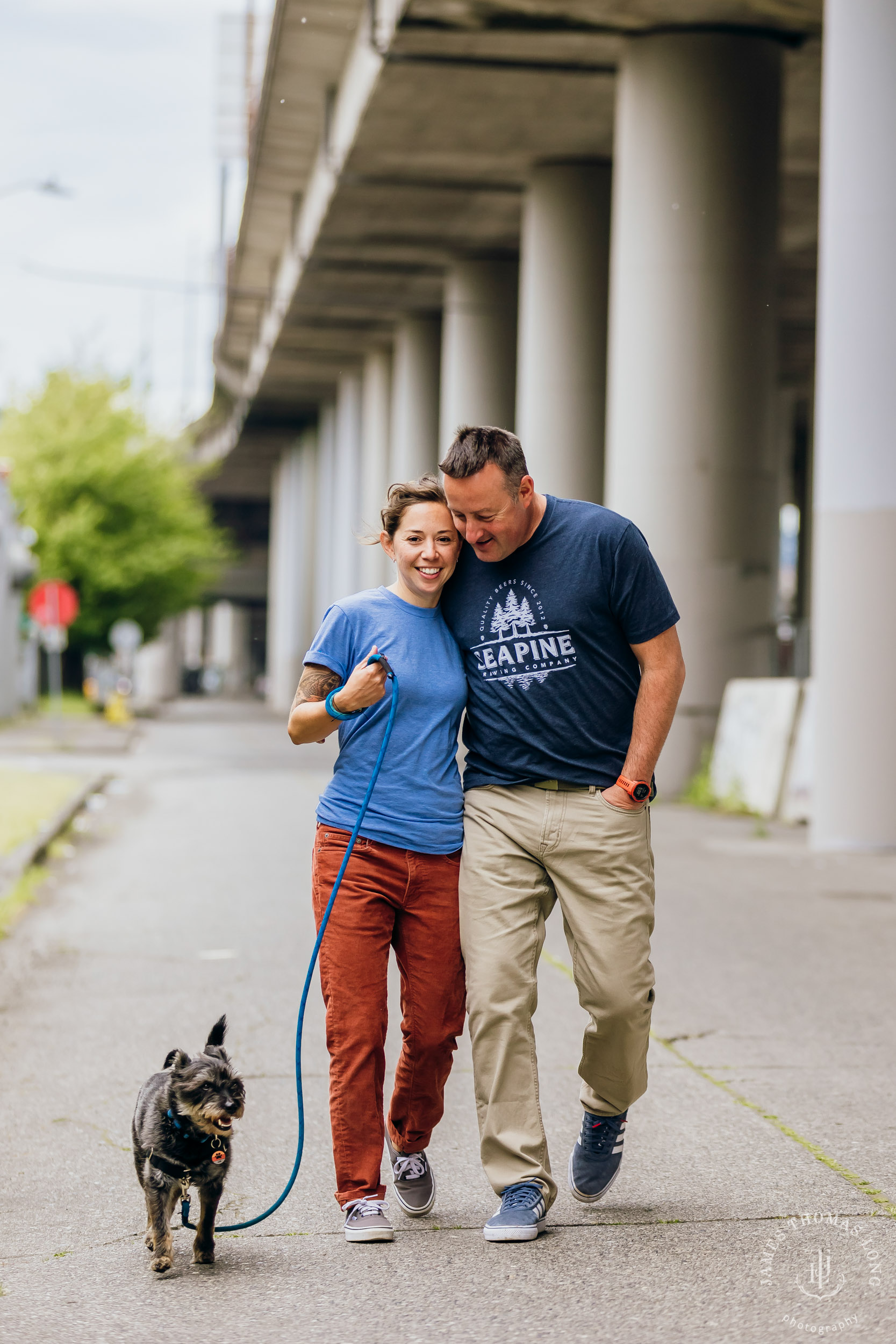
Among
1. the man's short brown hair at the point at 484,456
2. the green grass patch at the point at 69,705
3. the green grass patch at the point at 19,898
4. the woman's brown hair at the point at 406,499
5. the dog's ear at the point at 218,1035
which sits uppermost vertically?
the man's short brown hair at the point at 484,456

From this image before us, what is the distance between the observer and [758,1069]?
6.32 metres

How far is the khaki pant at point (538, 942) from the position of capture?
14.2 feet

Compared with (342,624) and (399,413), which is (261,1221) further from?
(399,413)

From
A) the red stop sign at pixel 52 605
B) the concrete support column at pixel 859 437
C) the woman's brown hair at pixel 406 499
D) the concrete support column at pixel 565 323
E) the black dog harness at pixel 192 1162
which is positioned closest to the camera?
the black dog harness at pixel 192 1162

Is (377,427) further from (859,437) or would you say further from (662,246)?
(859,437)

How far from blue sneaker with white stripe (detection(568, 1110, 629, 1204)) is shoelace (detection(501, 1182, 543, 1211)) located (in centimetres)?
28

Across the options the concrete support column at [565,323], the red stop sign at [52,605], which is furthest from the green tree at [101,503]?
the concrete support column at [565,323]

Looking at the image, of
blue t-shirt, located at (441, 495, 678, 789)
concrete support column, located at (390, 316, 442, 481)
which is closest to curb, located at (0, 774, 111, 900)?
blue t-shirt, located at (441, 495, 678, 789)

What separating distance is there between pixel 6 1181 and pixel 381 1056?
1366 mm

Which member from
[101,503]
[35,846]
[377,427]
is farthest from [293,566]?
[35,846]

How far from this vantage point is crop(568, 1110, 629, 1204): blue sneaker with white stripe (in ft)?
14.9

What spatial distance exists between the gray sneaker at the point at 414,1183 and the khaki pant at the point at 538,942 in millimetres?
236

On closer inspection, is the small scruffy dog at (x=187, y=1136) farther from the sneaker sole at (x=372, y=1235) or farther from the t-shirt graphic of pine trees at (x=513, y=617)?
the t-shirt graphic of pine trees at (x=513, y=617)

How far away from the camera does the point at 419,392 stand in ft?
117
